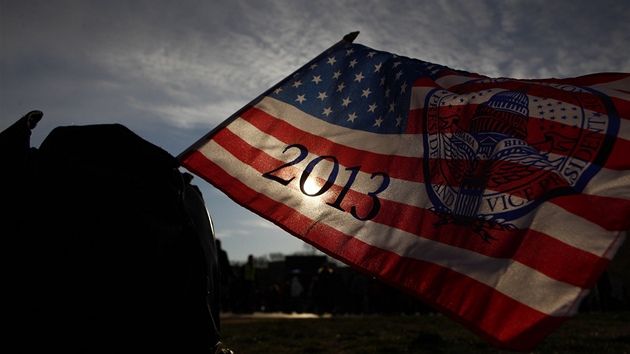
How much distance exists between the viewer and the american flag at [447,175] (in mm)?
1920

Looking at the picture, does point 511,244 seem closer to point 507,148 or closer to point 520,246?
point 520,246

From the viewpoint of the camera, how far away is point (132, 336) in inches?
48.1

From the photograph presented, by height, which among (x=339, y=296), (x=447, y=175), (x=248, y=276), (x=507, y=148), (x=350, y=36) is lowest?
(x=339, y=296)

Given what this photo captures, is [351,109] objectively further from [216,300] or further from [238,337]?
[238,337]

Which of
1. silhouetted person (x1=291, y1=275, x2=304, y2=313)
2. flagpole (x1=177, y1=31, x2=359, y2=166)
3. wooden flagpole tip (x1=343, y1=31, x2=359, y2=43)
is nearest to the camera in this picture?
flagpole (x1=177, y1=31, x2=359, y2=166)

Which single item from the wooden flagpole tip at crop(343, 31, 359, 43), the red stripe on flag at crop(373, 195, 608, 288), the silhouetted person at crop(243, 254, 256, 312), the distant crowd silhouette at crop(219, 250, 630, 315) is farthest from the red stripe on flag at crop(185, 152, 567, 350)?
the silhouetted person at crop(243, 254, 256, 312)

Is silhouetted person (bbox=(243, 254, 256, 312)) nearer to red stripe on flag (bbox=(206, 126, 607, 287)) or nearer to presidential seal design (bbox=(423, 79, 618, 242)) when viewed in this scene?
red stripe on flag (bbox=(206, 126, 607, 287))

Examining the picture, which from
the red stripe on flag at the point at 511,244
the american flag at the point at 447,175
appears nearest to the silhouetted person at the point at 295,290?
the american flag at the point at 447,175

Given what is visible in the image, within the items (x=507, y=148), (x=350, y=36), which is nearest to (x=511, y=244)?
(x=507, y=148)

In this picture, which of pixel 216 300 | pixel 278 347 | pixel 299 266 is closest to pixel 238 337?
pixel 278 347

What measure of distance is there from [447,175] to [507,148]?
0.28 metres

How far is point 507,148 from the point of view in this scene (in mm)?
2250

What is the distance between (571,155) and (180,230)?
5.20 feet

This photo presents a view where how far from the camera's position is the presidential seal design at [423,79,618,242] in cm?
208
